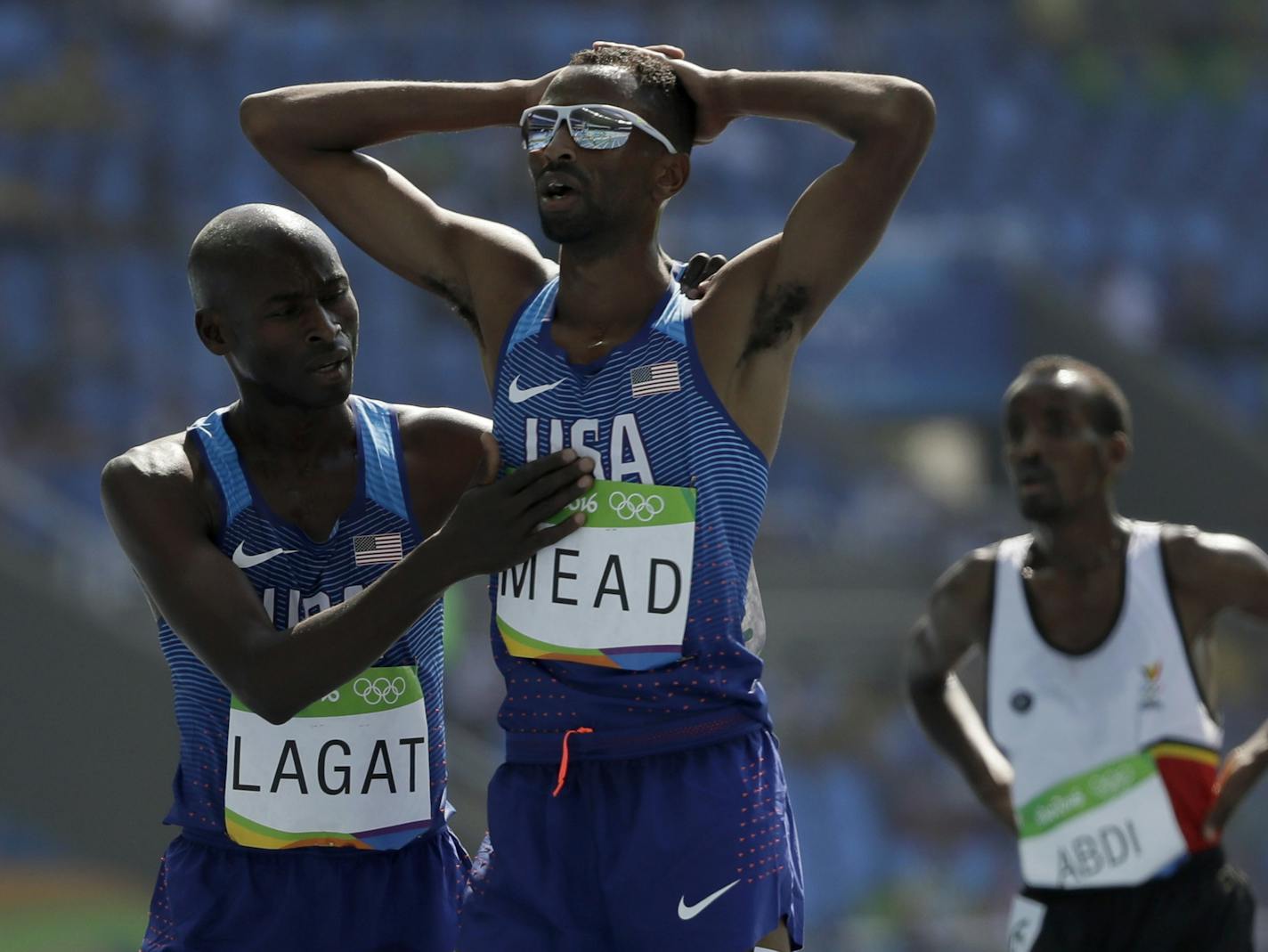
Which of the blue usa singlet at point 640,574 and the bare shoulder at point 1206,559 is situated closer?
the blue usa singlet at point 640,574

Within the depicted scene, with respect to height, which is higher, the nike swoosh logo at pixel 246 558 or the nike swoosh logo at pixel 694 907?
the nike swoosh logo at pixel 246 558

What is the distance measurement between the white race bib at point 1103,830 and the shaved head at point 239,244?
2.47 meters

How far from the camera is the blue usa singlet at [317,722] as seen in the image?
129 inches

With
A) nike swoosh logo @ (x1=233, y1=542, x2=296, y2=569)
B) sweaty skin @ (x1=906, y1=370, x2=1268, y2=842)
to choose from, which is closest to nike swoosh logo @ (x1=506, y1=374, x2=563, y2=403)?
nike swoosh logo @ (x1=233, y1=542, x2=296, y2=569)

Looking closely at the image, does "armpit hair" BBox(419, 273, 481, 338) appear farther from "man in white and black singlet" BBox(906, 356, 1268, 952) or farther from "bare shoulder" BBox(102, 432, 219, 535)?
"man in white and black singlet" BBox(906, 356, 1268, 952)

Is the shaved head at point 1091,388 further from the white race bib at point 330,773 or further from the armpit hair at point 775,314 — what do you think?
the white race bib at point 330,773

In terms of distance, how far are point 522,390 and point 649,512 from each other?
33cm

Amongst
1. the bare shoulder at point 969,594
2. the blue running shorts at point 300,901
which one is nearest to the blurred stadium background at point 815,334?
the bare shoulder at point 969,594

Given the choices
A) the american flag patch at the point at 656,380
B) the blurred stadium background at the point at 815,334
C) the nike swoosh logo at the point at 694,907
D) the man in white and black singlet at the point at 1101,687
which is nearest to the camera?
the nike swoosh logo at the point at 694,907

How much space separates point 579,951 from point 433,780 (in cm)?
59

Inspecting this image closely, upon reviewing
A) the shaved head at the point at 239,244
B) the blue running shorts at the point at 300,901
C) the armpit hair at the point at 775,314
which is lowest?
the blue running shorts at the point at 300,901

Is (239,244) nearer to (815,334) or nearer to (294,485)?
(294,485)

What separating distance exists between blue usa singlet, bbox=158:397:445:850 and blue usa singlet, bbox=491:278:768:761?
350 mm

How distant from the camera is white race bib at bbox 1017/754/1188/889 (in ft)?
14.8
